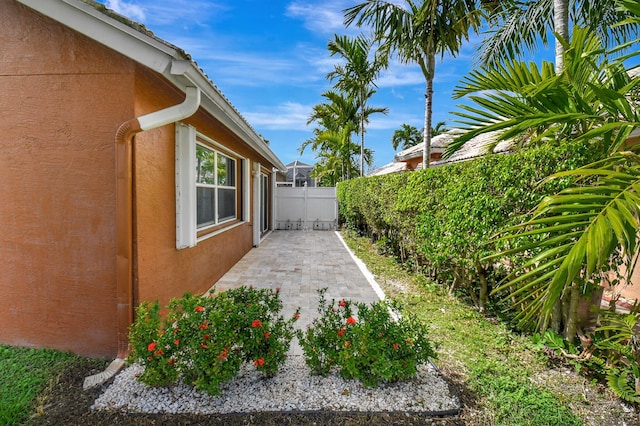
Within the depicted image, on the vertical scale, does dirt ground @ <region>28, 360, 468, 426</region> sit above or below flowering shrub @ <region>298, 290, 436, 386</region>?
below

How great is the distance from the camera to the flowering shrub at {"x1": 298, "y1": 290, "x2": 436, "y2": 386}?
9.33ft

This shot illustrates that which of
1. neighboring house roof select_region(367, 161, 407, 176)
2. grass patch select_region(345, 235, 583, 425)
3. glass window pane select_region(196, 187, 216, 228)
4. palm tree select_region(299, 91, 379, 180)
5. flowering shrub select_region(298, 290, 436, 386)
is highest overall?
palm tree select_region(299, 91, 379, 180)

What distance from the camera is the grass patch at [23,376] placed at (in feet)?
8.86

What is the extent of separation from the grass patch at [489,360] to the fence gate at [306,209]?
32.6ft

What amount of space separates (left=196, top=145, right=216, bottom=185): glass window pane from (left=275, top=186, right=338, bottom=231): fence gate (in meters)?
9.35

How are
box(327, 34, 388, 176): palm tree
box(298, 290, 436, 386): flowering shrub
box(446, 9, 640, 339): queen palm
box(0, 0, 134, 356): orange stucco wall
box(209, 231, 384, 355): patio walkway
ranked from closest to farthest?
box(446, 9, 640, 339): queen palm → box(298, 290, 436, 386): flowering shrub → box(0, 0, 134, 356): orange stucco wall → box(209, 231, 384, 355): patio walkway → box(327, 34, 388, 176): palm tree

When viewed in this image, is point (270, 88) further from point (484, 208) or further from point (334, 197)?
point (484, 208)

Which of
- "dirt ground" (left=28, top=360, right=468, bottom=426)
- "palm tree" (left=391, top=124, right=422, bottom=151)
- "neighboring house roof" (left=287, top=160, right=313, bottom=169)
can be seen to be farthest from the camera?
"neighboring house roof" (left=287, top=160, right=313, bottom=169)

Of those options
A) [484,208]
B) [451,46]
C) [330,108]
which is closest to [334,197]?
[330,108]

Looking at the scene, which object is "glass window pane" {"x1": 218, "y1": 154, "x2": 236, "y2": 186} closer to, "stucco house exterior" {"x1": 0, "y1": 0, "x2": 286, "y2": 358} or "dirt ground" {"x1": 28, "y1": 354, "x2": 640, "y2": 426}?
"stucco house exterior" {"x1": 0, "y1": 0, "x2": 286, "y2": 358}

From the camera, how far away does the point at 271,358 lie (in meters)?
2.93

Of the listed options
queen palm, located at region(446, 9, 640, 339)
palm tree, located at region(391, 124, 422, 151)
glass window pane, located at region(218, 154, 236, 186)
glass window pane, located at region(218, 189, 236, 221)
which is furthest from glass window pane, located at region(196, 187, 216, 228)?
palm tree, located at region(391, 124, 422, 151)

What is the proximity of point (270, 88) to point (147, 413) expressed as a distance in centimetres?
1678

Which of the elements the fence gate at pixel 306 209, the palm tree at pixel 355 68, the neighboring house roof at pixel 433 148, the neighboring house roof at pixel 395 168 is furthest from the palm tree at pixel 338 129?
the neighboring house roof at pixel 433 148
